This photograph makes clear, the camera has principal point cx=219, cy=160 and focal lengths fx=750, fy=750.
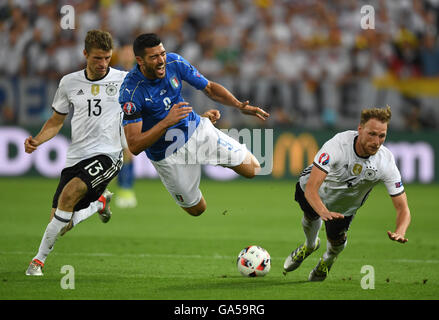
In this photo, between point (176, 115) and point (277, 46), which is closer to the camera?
point (176, 115)

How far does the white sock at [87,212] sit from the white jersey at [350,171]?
8.91 feet

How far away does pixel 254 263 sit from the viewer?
7473 mm

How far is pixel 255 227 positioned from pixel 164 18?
9.74 metres

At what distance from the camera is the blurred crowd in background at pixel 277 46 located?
18.3 meters

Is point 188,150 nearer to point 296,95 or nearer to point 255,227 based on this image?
point 255,227

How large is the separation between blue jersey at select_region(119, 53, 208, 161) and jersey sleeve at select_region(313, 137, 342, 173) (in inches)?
66.4

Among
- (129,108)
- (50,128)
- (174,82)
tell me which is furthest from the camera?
(50,128)

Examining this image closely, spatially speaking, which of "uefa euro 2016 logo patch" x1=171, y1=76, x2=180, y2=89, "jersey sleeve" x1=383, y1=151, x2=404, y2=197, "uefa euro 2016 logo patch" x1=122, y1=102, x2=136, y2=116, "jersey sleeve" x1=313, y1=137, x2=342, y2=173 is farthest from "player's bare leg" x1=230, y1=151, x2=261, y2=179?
"jersey sleeve" x1=383, y1=151, x2=404, y2=197

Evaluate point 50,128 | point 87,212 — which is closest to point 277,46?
point 87,212

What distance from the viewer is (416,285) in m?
7.11

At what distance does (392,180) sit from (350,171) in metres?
0.43

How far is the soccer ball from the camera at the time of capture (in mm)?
7465

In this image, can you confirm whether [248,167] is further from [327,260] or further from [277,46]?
[277,46]

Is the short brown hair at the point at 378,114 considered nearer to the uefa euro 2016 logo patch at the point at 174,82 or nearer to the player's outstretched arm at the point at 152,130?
the player's outstretched arm at the point at 152,130
